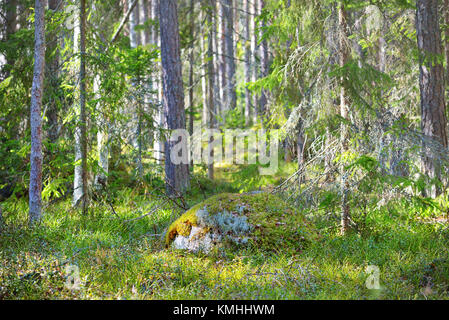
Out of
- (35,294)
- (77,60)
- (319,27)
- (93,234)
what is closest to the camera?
(35,294)

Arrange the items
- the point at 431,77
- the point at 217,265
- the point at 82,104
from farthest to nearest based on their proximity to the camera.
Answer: the point at 431,77
the point at 82,104
the point at 217,265

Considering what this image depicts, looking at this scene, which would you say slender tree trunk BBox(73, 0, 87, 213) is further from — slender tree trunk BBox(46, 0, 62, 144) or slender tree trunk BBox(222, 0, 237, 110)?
slender tree trunk BBox(222, 0, 237, 110)

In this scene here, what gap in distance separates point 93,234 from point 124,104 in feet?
10.7

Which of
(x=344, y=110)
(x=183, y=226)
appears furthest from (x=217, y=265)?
(x=344, y=110)

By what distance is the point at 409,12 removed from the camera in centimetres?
1180

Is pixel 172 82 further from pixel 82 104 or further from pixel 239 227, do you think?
pixel 239 227

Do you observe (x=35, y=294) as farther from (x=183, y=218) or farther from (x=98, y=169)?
(x=98, y=169)

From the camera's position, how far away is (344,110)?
23.6 feet

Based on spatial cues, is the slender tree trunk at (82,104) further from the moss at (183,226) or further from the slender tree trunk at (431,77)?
the slender tree trunk at (431,77)

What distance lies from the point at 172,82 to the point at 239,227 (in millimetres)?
6600

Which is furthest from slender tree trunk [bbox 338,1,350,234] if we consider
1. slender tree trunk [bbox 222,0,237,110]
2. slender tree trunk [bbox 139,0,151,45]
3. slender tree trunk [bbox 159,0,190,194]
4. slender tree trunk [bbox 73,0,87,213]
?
slender tree trunk [bbox 139,0,151,45]

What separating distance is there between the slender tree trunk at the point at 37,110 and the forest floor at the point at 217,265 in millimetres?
443

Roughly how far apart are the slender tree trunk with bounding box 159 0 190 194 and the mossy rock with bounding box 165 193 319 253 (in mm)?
5000
